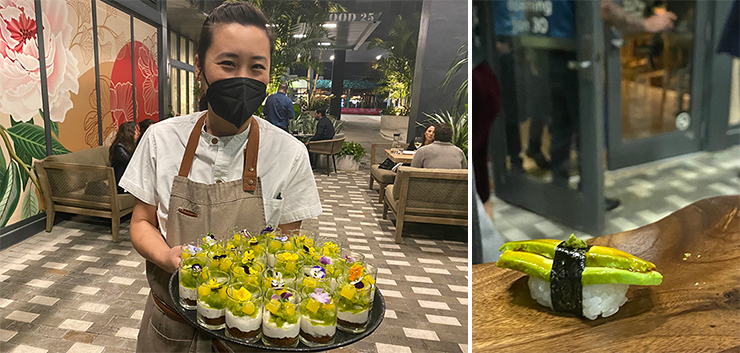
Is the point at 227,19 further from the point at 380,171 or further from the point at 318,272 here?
Result: the point at 380,171

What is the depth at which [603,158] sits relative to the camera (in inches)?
58.0

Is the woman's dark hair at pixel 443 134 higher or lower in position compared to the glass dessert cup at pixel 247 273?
higher

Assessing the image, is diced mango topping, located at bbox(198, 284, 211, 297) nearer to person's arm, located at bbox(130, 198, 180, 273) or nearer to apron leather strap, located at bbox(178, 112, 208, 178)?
person's arm, located at bbox(130, 198, 180, 273)

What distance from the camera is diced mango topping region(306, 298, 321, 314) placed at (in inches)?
27.6

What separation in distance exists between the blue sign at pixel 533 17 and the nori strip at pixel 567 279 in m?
0.89

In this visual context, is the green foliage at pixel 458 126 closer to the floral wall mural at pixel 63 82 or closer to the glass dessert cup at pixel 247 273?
the floral wall mural at pixel 63 82

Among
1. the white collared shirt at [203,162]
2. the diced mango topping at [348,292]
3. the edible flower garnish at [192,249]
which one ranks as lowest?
the diced mango topping at [348,292]

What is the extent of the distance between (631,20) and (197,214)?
59.6 inches

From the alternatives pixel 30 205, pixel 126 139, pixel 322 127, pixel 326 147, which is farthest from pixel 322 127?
pixel 30 205

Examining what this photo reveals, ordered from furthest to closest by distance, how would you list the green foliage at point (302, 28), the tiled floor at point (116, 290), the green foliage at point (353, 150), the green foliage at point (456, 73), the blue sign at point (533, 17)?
the green foliage at point (353, 150) → the green foliage at point (456, 73) → the green foliage at point (302, 28) → the tiled floor at point (116, 290) → the blue sign at point (533, 17)

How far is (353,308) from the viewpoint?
75cm

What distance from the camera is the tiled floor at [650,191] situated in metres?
1.26

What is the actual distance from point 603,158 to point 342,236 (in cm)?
223

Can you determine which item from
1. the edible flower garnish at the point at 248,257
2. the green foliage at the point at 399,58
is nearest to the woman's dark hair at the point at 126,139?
the green foliage at the point at 399,58
